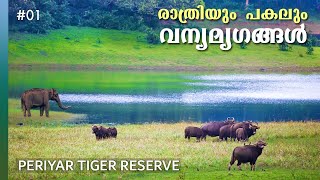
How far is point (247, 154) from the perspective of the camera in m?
9.80

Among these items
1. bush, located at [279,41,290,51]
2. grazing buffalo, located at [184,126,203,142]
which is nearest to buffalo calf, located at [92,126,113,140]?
grazing buffalo, located at [184,126,203,142]

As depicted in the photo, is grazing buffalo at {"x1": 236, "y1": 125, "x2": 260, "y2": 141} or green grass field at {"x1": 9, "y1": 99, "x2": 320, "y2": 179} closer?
green grass field at {"x1": 9, "y1": 99, "x2": 320, "y2": 179}

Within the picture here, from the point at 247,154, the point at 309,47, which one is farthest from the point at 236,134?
the point at 309,47

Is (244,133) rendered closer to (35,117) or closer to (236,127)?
(236,127)

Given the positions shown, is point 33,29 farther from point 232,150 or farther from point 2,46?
point 232,150

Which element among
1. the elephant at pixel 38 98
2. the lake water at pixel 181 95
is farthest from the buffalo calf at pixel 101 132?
the elephant at pixel 38 98

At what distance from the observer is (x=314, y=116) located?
1009cm

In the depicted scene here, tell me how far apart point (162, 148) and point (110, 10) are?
5.78 feet

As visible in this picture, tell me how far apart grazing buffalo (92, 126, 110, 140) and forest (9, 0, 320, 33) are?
1.20 meters

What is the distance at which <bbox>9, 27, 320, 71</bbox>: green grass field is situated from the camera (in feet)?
32.7

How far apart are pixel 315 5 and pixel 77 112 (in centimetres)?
309

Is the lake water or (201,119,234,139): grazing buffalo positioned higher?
the lake water

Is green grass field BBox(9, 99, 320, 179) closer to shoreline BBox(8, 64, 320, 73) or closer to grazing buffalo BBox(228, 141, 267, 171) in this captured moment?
grazing buffalo BBox(228, 141, 267, 171)

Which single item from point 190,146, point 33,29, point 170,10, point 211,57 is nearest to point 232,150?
point 190,146
